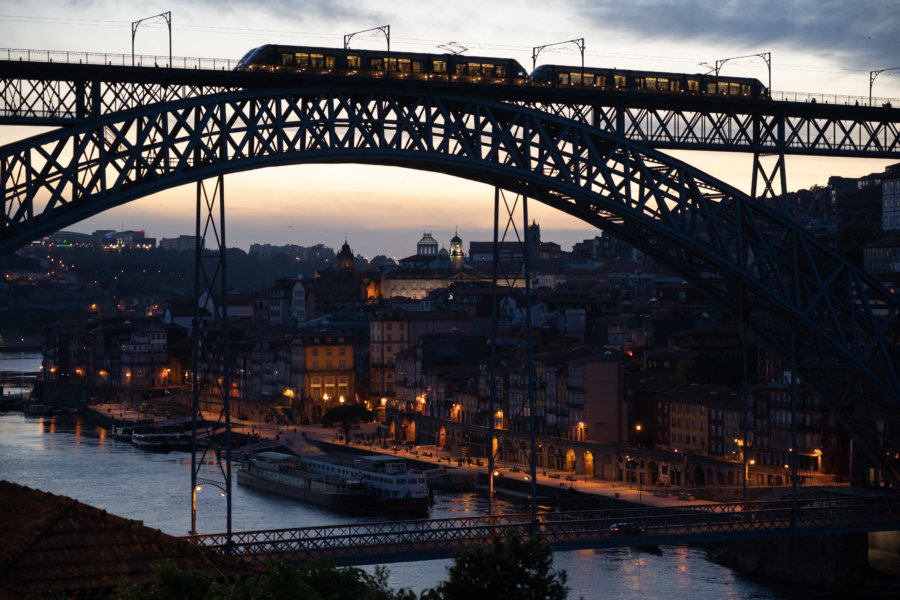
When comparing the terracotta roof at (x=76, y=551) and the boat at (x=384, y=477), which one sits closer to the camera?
the terracotta roof at (x=76, y=551)

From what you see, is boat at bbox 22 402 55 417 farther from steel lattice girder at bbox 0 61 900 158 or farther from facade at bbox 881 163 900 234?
steel lattice girder at bbox 0 61 900 158

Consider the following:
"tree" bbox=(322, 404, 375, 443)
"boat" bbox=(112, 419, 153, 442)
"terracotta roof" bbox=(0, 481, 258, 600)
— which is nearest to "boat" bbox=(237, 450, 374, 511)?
"tree" bbox=(322, 404, 375, 443)

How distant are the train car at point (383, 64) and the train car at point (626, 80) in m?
1.17

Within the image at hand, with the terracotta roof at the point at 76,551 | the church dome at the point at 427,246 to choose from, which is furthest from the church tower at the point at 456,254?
the terracotta roof at the point at 76,551

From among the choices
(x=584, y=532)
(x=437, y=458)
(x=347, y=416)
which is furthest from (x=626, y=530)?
(x=347, y=416)

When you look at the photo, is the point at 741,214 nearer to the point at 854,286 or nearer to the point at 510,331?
the point at 854,286

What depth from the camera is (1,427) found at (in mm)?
90500

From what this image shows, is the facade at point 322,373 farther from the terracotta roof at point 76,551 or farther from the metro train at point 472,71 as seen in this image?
the terracotta roof at point 76,551

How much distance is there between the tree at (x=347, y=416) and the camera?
80.7 meters

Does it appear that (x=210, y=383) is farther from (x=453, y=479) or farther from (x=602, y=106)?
(x=602, y=106)

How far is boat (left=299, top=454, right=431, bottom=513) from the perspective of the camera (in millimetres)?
58281

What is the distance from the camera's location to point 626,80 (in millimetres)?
35406

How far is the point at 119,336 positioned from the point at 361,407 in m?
38.3

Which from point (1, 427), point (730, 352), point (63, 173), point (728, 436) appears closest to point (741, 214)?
point (63, 173)
